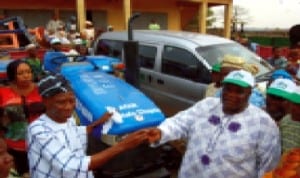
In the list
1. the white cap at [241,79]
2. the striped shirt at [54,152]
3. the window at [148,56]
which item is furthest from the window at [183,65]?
the striped shirt at [54,152]

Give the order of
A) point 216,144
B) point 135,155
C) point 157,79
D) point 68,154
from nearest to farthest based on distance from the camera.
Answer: point 68,154 < point 216,144 < point 135,155 < point 157,79

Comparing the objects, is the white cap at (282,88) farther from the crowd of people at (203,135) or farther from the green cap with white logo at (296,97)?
the green cap with white logo at (296,97)

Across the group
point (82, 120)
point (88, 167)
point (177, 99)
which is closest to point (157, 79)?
point (177, 99)

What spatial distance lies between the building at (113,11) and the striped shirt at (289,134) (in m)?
12.7

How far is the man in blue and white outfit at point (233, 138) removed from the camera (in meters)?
2.52

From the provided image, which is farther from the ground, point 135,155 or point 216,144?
point 216,144

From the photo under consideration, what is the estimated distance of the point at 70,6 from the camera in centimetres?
1689

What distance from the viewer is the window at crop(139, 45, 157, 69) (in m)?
7.31

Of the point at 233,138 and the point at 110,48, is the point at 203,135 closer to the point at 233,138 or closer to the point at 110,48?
the point at 233,138

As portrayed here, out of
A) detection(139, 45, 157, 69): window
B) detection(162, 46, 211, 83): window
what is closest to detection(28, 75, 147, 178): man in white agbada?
detection(162, 46, 211, 83): window

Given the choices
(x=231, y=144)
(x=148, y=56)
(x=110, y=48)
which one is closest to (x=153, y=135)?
(x=231, y=144)

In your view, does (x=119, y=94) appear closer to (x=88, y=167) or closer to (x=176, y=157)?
(x=176, y=157)

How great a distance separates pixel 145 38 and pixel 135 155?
12.6ft

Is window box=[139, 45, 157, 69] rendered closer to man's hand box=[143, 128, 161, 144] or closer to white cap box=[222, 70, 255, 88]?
man's hand box=[143, 128, 161, 144]
